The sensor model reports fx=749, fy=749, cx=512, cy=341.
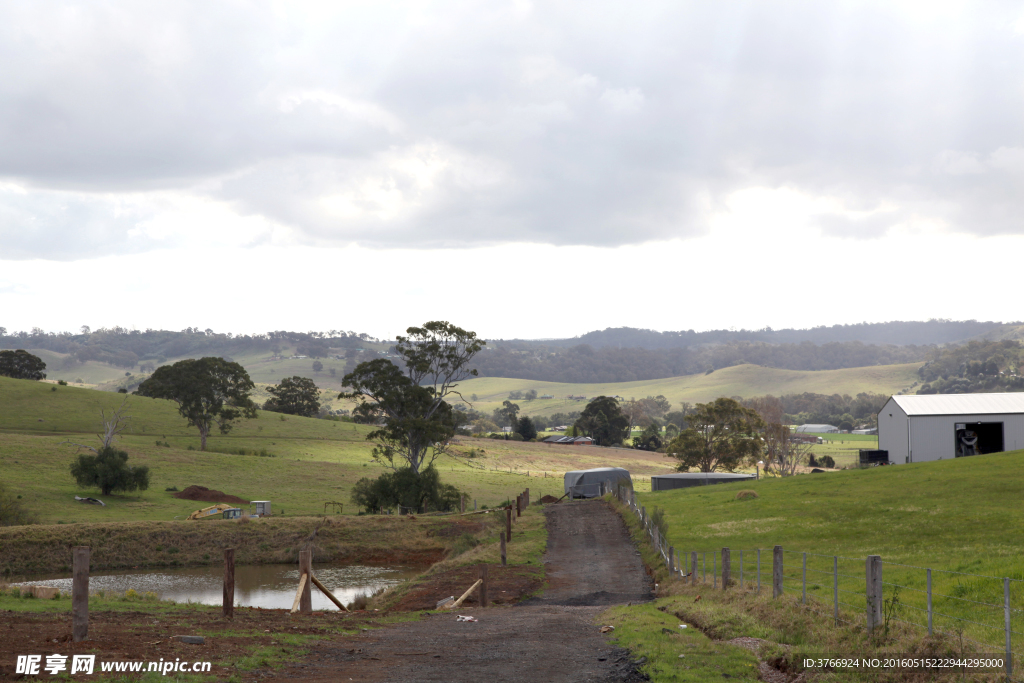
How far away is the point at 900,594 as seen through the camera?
17.0 m

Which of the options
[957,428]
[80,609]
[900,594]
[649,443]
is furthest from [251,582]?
[649,443]

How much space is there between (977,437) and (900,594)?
4967 cm

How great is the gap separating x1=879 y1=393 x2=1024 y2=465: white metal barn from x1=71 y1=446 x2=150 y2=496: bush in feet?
192

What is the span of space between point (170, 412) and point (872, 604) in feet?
318

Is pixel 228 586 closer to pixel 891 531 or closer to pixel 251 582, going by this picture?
pixel 891 531

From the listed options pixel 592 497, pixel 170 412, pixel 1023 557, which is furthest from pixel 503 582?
pixel 170 412

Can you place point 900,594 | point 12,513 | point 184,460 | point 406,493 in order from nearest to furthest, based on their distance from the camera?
point 900,594 < point 12,513 < point 406,493 < point 184,460

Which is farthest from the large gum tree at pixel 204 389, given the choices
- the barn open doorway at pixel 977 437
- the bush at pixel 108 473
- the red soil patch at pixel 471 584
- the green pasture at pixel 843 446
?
the green pasture at pixel 843 446

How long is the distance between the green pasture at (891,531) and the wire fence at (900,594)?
2.5 inches

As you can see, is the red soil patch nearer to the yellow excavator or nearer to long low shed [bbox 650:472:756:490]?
the yellow excavator

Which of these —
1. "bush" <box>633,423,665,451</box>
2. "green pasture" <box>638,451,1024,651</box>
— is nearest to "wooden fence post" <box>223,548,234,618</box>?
"green pasture" <box>638,451,1024,651</box>

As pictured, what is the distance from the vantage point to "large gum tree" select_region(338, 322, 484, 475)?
208ft

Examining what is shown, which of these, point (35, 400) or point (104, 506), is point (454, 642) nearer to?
point (104, 506)

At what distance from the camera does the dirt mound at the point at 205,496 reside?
189 feet
